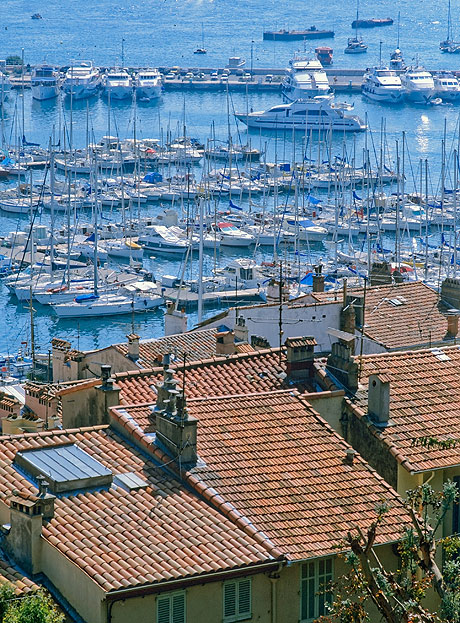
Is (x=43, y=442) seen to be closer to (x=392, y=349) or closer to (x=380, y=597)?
(x=380, y=597)

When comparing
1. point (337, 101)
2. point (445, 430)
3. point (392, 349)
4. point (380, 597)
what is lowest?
point (337, 101)

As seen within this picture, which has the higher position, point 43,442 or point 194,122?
point 43,442

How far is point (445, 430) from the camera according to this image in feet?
70.9

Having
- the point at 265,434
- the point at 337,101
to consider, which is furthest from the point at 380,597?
the point at 337,101

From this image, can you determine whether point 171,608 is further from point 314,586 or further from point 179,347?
point 179,347

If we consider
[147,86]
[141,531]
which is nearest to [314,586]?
[141,531]

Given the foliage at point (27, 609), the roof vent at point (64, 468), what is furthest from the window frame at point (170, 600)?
the roof vent at point (64, 468)

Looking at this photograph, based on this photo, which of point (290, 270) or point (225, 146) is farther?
point (225, 146)

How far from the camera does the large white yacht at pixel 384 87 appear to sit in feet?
573

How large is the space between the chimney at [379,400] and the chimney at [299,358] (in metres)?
2.12

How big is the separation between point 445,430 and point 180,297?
57.4 meters

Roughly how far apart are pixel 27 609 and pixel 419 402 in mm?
8556

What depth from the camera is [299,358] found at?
2392 cm

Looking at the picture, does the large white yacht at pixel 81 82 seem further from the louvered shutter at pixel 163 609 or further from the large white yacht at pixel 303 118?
the louvered shutter at pixel 163 609
